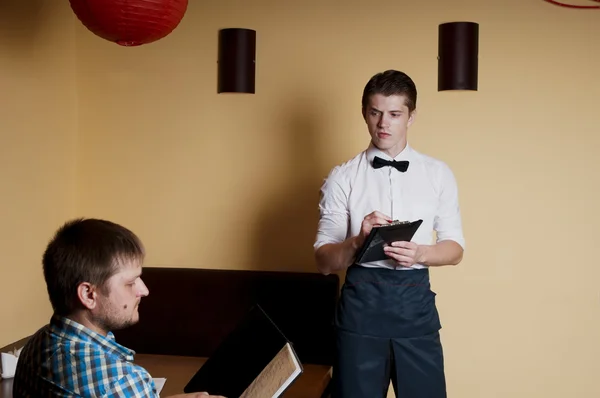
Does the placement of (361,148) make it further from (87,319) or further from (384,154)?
(87,319)

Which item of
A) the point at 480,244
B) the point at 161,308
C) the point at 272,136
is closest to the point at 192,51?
the point at 272,136

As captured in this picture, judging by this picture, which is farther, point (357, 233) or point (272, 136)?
point (272, 136)

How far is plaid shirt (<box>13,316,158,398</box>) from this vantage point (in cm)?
161

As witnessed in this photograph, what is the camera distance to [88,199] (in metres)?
3.87

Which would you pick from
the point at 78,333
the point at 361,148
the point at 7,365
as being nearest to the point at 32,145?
the point at 7,365

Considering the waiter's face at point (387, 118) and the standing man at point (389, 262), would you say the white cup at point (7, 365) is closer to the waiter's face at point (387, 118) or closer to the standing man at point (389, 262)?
the standing man at point (389, 262)

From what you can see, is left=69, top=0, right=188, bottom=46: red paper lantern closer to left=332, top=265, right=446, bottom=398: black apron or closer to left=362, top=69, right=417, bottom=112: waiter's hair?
left=362, top=69, right=417, bottom=112: waiter's hair

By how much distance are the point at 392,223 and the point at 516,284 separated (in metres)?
1.18

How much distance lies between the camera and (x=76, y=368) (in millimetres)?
1607

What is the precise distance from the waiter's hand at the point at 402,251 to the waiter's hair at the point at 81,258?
3.50 feet

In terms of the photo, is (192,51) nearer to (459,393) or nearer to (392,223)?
(392,223)

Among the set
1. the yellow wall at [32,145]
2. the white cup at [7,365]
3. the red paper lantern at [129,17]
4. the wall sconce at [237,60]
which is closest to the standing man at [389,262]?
the red paper lantern at [129,17]

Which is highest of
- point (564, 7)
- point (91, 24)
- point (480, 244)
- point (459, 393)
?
point (564, 7)

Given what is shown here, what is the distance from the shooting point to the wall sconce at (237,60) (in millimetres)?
3543
